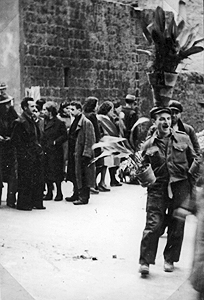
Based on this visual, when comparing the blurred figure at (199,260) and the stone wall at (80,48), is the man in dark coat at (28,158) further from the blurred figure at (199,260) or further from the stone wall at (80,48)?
the stone wall at (80,48)

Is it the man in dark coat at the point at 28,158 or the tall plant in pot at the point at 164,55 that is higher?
the tall plant in pot at the point at 164,55

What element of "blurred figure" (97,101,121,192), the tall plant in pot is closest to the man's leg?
the tall plant in pot

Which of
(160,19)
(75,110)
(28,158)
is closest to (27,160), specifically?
(28,158)

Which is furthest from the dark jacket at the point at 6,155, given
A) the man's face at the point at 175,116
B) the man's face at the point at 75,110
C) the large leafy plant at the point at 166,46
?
the man's face at the point at 175,116

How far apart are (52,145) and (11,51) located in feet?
18.7

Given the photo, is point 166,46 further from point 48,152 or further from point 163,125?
point 163,125

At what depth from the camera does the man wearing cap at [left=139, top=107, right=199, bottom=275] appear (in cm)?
630

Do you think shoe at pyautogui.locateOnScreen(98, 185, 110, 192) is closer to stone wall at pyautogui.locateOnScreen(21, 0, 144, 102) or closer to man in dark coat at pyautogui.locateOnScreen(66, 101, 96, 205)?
man in dark coat at pyautogui.locateOnScreen(66, 101, 96, 205)

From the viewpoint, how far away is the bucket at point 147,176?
6.02m

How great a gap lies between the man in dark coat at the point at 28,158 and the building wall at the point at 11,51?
577 cm

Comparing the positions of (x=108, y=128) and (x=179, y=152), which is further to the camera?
(x=108, y=128)

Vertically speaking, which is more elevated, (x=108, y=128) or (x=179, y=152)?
(x=179, y=152)

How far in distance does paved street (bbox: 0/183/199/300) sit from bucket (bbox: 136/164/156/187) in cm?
88

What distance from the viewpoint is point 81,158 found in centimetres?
1037
